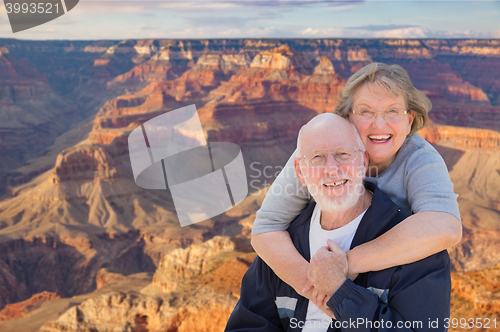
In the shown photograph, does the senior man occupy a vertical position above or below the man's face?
below

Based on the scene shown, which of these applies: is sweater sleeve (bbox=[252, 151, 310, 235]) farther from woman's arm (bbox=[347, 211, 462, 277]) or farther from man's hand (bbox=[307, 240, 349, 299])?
woman's arm (bbox=[347, 211, 462, 277])

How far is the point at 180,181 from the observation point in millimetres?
56156

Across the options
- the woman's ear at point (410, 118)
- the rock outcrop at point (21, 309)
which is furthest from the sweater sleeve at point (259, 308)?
the rock outcrop at point (21, 309)

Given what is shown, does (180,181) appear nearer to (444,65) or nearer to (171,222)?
(171,222)

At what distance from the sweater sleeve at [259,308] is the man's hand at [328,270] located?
24.4 inches

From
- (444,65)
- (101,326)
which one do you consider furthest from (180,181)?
(444,65)

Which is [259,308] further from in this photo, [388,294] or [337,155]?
[337,155]

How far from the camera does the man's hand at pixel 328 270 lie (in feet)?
8.43

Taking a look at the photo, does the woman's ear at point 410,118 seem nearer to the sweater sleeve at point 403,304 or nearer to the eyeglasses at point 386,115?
the eyeglasses at point 386,115

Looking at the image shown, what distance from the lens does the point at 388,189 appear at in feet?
10.2

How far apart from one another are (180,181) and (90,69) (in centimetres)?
10572

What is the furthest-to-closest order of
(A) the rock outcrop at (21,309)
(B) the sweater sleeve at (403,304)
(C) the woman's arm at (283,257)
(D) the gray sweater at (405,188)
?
(A) the rock outcrop at (21,309) < (C) the woman's arm at (283,257) < (D) the gray sweater at (405,188) < (B) the sweater sleeve at (403,304)

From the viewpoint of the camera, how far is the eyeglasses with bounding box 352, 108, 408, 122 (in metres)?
2.96

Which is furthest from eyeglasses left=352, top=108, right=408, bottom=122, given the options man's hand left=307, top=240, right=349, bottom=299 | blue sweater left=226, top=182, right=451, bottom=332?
man's hand left=307, top=240, right=349, bottom=299
